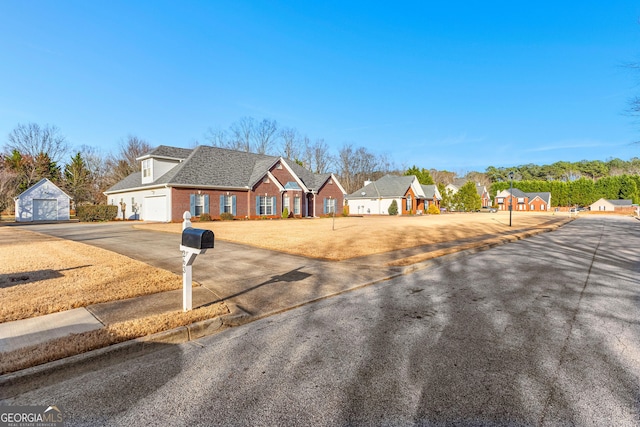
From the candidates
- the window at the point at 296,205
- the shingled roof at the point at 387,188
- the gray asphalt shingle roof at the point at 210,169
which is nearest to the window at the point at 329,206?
the window at the point at 296,205

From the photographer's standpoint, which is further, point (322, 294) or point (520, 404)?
point (322, 294)

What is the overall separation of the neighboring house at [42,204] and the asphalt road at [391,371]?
126 feet

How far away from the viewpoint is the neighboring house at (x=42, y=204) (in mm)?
30922

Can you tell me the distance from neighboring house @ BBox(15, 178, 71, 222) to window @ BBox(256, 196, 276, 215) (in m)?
21.3

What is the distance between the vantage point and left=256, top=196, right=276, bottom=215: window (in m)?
31.2

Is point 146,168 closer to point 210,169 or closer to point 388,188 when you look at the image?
point 210,169

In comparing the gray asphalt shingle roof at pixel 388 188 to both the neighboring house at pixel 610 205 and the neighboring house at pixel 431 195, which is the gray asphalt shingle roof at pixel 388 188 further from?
the neighboring house at pixel 610 205

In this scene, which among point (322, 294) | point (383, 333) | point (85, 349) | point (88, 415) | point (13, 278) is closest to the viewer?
point (88, 415)

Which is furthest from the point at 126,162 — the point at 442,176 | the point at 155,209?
the point at 442,176

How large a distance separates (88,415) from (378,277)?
5.69 meters

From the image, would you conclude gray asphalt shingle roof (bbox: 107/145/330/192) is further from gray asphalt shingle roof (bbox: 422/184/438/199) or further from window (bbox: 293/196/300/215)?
gray asphalt shingle roof (bbox: 422/184/438/199)

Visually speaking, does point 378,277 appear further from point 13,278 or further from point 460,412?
point 13,278

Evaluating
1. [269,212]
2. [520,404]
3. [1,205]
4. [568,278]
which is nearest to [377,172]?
[269,212]

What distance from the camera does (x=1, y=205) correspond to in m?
30.9
